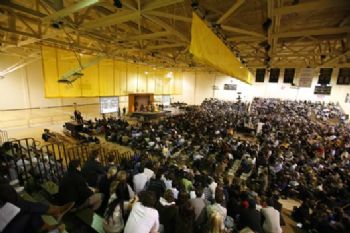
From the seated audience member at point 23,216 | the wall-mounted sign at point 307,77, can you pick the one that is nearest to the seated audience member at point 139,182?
the seated audience member at point 23,216

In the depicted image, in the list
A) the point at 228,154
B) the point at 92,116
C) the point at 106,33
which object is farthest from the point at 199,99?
Answer: the point at 106,33

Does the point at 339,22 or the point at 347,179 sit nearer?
the point at 339,22

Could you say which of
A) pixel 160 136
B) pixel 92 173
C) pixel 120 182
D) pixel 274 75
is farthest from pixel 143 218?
pixel 274 75

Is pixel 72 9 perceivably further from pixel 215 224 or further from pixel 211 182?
pixel 211 182

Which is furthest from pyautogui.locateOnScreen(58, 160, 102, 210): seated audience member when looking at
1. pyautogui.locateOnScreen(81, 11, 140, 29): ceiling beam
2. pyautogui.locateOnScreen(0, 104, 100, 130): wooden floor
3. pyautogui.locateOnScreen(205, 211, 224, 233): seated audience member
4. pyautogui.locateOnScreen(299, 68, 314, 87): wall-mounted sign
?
pyautogui.locateOnScreen(299, 68, 314, 87): wall-mounted sign

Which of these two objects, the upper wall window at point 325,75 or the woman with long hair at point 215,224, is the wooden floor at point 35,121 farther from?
the upper wall window at point 325,75

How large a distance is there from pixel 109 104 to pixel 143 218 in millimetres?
15405

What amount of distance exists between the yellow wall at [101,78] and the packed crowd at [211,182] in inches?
170

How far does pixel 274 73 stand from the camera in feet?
39.5

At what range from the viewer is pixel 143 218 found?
2.55 meters

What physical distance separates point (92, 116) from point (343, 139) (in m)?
20.1

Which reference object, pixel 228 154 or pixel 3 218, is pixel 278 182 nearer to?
pixel 228 154

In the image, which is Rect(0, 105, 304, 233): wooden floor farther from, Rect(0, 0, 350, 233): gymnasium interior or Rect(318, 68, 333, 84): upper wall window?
Rect(318, 68, 333, 84): upper wall window

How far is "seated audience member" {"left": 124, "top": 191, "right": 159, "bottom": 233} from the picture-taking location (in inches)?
98.4
